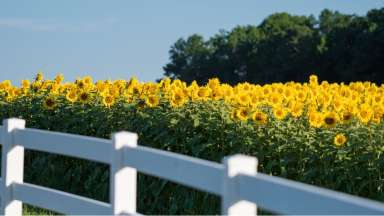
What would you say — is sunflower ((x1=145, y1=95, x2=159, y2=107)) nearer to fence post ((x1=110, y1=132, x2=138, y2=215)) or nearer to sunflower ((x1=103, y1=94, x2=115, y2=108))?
sunflower ((x1=103, y1=94, x2=115, y2=108))

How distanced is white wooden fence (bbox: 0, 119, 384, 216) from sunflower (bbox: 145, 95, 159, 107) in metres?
2.39

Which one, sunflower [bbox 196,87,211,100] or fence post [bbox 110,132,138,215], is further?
sunflower [bbox 196,87,211,100]

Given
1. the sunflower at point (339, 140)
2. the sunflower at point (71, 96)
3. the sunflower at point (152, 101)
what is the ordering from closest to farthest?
the sunflower at point (339, 140) < the sunflower at point (152, 101) < the sunflower at point (71, 96)

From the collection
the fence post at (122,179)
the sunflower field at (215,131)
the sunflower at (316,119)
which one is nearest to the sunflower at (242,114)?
the sunflower field at (215,131)

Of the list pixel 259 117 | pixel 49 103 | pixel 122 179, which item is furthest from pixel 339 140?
pixel 49 103

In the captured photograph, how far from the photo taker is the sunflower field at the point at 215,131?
24.3 feet

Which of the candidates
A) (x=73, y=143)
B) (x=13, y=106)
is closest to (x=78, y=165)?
(x=13, y=106)

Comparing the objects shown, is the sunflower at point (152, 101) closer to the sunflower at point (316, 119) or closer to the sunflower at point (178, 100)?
the sunflower at point (178, 100)

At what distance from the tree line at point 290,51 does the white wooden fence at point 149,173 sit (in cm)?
4260

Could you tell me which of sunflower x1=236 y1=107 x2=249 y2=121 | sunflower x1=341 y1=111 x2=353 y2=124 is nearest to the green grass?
sunflower x1=236 y1=107 x2=249 y2=121

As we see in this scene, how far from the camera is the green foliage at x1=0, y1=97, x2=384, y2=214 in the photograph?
7363mm

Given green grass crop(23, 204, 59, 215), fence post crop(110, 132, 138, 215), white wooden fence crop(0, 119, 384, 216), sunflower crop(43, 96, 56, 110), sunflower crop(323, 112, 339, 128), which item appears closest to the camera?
white wooden fence crop(0, 119, 384, 216)

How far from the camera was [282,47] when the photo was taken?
6431cm

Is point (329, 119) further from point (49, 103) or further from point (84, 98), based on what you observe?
point (49, 103)
